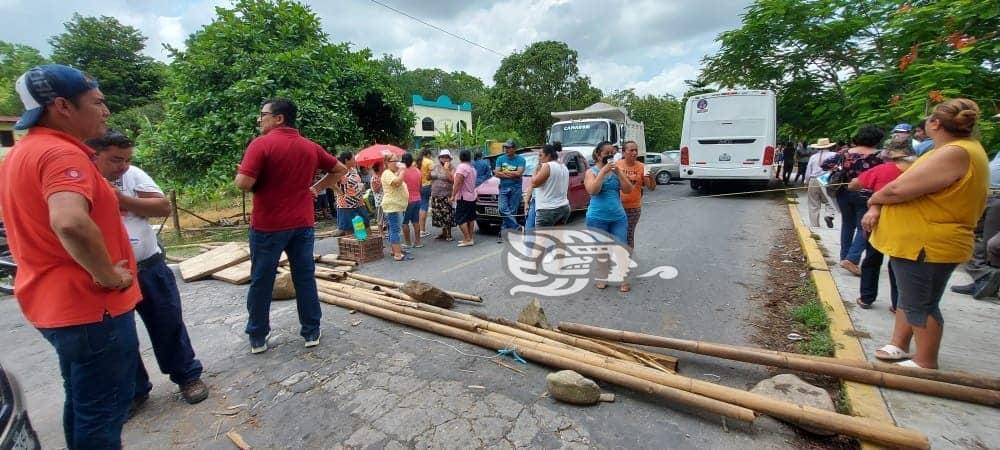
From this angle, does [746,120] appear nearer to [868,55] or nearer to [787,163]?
[868,55]

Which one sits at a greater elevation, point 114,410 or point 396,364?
point 114,410

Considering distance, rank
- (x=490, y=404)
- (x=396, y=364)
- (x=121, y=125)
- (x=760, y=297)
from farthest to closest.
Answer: (x=121, y=125)
(x=760, y=297)
(x=396, y=364)
(x=490, y=404)

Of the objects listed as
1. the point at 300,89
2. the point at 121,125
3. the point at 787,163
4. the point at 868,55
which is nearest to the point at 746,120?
the point at 868,55

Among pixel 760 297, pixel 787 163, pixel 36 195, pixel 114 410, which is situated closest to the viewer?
pixel 36 195

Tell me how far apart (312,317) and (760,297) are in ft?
14.2

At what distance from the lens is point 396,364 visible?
326 cm

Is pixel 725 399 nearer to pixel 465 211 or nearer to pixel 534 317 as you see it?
pixel 534 317

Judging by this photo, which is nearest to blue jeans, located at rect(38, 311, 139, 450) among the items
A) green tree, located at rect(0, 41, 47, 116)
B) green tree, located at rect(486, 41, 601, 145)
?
green tree, located at rect(486, 41, 601, 145)

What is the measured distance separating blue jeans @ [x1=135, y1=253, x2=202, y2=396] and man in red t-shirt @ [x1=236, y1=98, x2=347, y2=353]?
0.54m

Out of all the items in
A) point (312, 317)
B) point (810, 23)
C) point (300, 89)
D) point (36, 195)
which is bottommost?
point (312, 317)

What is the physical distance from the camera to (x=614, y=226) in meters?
5.07

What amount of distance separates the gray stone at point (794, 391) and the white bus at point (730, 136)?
11.2 metres

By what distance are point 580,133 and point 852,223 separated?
1078cm

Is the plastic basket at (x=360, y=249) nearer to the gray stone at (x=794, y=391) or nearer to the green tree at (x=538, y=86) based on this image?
the gray stone at (x=794, y=391)
